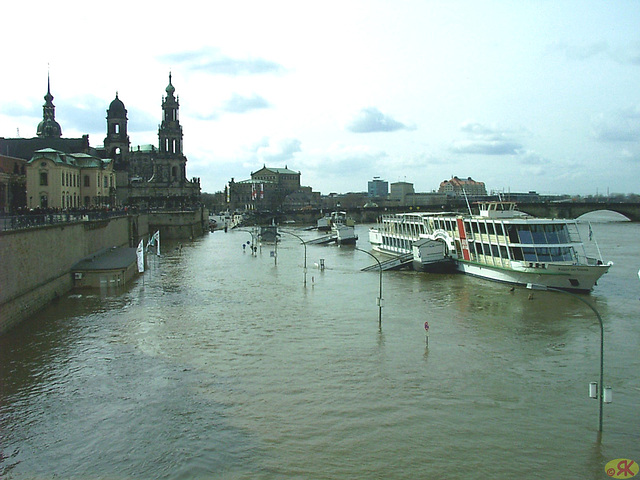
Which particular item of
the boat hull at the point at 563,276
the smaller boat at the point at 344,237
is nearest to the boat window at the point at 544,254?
the boat hull at the point at 563,276

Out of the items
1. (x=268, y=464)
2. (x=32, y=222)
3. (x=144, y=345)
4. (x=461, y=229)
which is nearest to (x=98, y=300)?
(x=32, y=222)

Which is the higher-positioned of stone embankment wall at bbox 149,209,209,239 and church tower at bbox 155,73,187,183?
church tower at bbox 155,73,187,183

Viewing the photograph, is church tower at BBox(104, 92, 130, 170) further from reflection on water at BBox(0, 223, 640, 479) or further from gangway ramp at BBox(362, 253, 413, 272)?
reflection on water at BBox(0, 223, 640, 479)

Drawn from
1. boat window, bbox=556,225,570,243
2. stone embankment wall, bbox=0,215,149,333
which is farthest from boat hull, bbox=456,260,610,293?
stone embankment wall, bbox=0,215,149,333

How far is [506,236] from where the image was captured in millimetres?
Result: 52125

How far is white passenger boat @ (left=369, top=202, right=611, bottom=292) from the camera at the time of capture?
156 feet

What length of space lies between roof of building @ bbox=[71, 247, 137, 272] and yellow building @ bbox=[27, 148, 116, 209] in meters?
20.5

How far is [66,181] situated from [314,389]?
72.0 metres

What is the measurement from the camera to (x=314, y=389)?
79.7 feet

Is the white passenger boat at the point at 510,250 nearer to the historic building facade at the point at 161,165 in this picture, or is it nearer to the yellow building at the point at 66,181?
the yellow building at the point at 66,181

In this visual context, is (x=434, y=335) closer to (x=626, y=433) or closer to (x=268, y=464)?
(x=626, y=433)

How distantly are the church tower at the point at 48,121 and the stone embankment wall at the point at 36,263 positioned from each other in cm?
8742

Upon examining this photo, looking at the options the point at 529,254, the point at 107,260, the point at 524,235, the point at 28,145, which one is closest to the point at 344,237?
the point at 107,260

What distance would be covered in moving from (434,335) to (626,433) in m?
14.1
